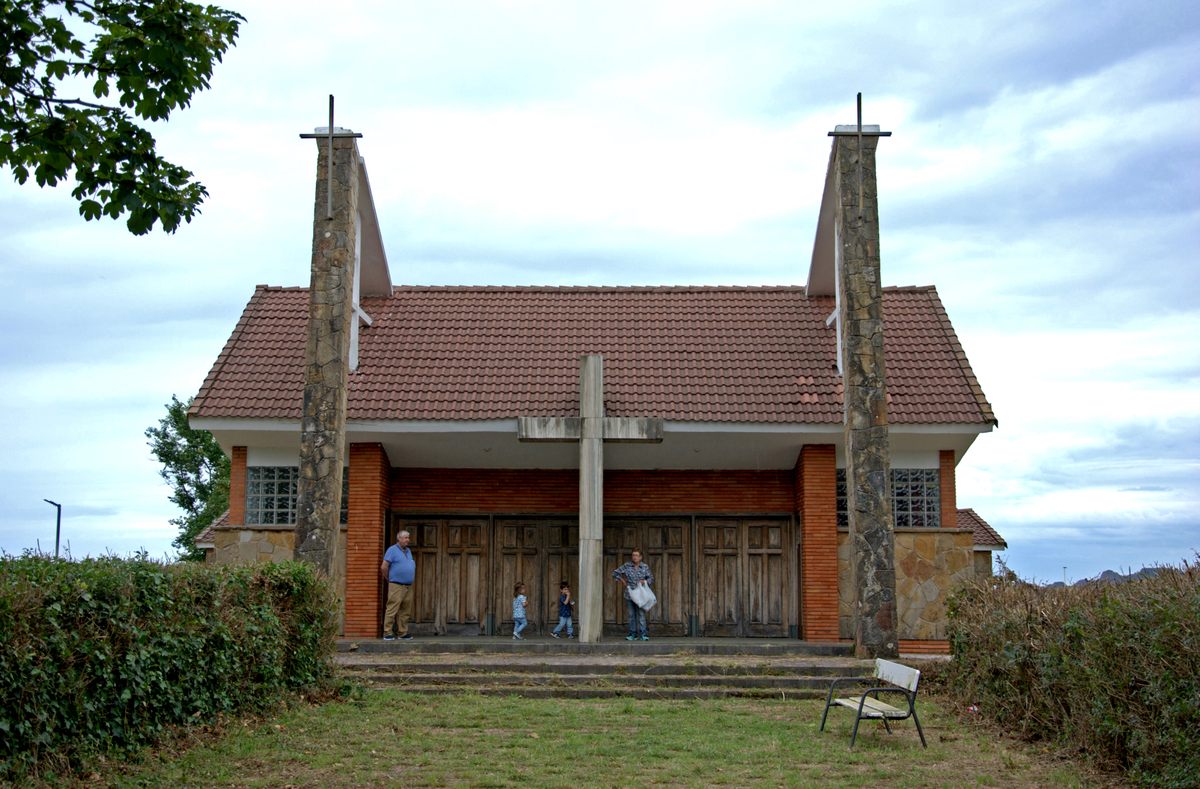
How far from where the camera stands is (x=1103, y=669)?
363 inches

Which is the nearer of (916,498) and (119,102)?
(119,102)

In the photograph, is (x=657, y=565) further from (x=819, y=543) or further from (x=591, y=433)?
(x=591, y=433)

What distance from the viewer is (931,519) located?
1964 cm

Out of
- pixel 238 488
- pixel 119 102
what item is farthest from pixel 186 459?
pixel 119 102

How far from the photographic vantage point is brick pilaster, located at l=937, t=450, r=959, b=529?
19.5 meters

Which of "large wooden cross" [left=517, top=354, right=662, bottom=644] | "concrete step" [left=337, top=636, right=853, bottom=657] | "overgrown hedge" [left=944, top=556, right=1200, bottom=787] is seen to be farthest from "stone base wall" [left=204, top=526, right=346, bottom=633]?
"overgrown hedge" [left=944, top=556, right=1200, bottom=787]

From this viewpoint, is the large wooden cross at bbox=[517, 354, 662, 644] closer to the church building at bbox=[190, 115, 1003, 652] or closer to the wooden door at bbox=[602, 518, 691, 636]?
the church building at bbox=[190, 115, 1003, 652]

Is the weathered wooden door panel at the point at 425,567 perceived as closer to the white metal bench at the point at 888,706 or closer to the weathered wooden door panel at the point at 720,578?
the weathered wooden door panel at the point at 720,578

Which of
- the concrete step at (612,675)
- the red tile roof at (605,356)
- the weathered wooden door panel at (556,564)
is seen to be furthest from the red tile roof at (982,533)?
the concrete step at (612,675)

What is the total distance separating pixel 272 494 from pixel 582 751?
36.1 feet

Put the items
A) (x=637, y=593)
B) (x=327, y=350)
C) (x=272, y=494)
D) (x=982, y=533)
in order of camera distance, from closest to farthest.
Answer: (x=327, y=350)
(x=637, y=593)
(x=272, y=494)
(x=982, y=533)

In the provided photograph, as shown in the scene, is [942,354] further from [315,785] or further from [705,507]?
[315,785]

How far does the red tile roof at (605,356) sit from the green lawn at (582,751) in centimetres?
723

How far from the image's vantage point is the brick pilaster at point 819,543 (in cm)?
1902
